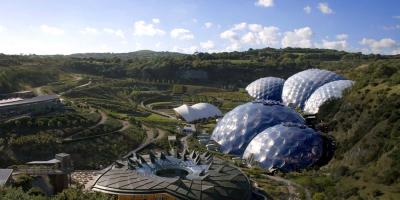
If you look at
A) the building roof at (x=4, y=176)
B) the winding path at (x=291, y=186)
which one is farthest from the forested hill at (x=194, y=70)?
the building roof at (x=4, y=176)

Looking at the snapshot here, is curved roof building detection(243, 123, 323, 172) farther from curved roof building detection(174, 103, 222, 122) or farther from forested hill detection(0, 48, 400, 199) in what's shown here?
curved roof building detection(174, 103, 222, 122)

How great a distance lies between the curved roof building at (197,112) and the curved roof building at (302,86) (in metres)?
13.5

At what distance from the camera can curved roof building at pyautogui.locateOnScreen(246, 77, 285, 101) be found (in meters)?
94.6

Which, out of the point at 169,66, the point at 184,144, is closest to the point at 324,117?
the point at 184,144

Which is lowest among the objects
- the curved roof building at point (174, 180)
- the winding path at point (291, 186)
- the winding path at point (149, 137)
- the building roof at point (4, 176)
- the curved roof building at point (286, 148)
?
the winding path at point (291, 186)

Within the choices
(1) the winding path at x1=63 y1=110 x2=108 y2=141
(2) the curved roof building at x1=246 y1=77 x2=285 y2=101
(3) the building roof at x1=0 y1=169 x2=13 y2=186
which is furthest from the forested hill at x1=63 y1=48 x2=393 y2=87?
(3) the building roof at x1=0 y1=169 x2=13 y2=186

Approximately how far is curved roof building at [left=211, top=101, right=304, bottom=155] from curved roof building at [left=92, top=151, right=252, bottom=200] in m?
16.9

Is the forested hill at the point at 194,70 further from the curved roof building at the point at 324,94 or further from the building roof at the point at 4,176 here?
the building roof at the point at 4,176

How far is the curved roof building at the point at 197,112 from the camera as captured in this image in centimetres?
8175

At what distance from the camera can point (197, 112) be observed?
83875mm

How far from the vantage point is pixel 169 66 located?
133500 millimetres

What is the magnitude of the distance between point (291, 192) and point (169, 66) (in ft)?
311

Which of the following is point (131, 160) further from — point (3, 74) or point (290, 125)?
point (3, 74)

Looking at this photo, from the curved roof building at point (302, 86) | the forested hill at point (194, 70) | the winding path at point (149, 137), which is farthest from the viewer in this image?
the forested hill at point (194, 70)
